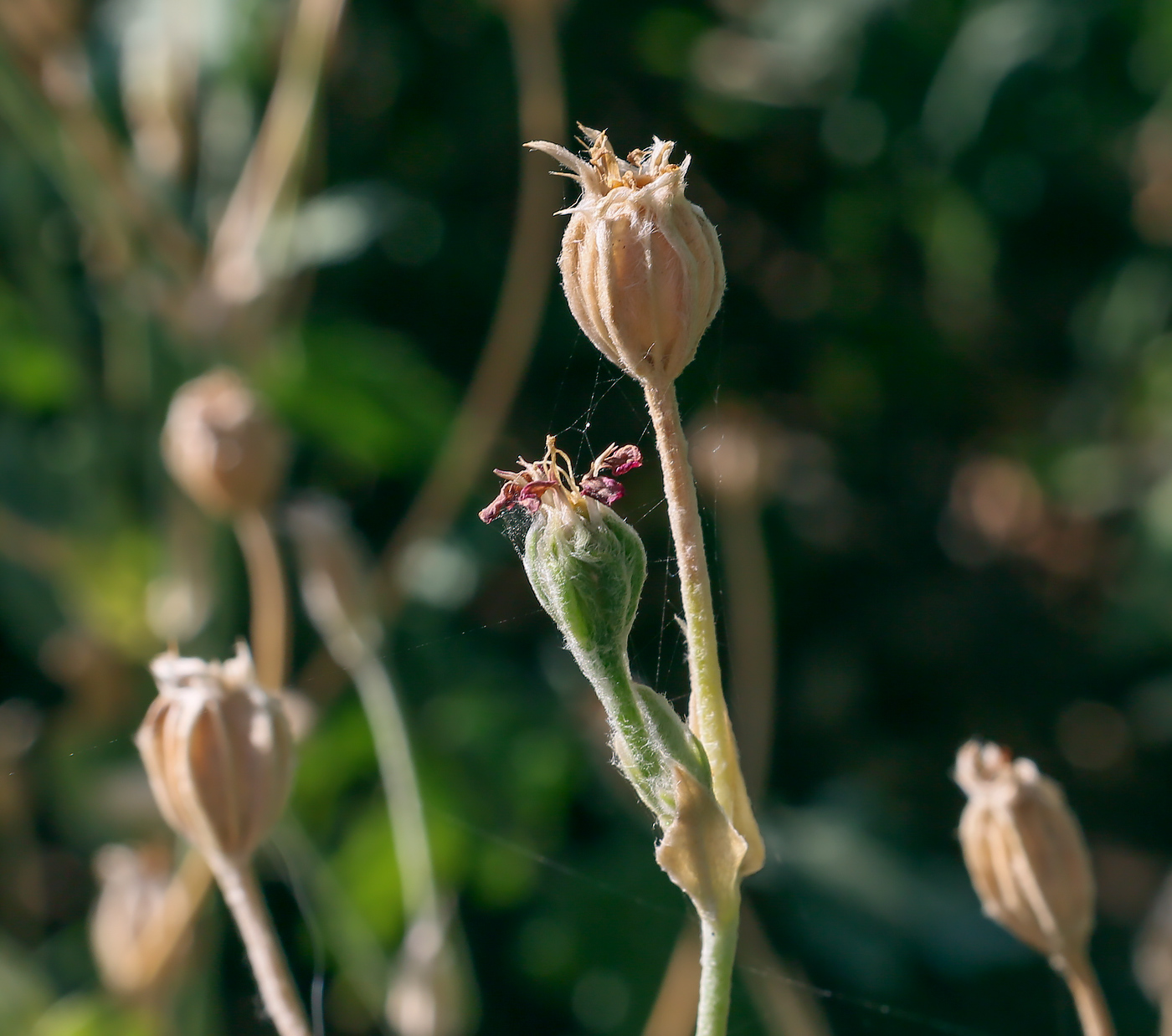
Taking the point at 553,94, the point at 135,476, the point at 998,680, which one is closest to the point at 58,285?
the point at 135,476

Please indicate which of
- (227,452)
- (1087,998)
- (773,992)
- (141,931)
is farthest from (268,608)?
(1087,998)

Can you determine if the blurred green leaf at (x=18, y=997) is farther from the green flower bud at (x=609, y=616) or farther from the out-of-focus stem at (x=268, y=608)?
the green flower bud at (x=609, y=616)

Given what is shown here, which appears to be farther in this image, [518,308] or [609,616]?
[518,308]

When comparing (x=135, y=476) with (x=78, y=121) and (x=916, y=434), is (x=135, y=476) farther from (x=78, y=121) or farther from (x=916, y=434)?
(x=916, y=434)

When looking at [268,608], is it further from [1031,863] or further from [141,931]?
[1031,863]

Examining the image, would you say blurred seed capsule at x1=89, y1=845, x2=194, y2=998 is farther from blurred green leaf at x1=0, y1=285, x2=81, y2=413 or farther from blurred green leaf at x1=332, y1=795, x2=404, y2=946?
blurred green leaf at x1=0, y1=285, x2=81, y2=413

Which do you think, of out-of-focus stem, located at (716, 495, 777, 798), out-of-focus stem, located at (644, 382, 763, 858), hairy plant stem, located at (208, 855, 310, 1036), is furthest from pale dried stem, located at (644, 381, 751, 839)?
out-of-focus stem, located at (716, 495, 777, 798)
